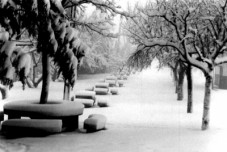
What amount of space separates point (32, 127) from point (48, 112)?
3.14ft

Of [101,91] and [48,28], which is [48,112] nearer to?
[48,28]

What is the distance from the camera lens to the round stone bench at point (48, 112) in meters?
12.0

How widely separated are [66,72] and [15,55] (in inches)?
120

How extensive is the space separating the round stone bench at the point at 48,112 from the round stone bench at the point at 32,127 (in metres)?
0.58

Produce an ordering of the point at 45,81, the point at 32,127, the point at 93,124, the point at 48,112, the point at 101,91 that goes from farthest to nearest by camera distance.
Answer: the point at 101,91, the point at 45,81, the point at 93,124, the point at 48,112, the point at 32,127

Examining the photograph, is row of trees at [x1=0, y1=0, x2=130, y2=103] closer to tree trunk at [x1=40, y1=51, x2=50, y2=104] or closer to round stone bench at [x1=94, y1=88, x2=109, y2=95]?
tree trunk at [x1=40, y1=51, x2=50, y2=104]

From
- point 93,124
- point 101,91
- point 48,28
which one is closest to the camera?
point 48,28

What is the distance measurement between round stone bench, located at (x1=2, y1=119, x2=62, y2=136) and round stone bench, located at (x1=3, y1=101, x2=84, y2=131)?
58 centimetres

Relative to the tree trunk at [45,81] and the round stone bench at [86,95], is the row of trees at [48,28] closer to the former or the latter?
the tree trunk at [45,81]

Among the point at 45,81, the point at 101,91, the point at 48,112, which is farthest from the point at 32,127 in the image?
the point at 101,91

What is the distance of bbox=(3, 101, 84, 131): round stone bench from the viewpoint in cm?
1198

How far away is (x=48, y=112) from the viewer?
11945 mm

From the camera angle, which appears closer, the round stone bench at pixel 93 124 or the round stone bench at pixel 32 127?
the round stone bench at pixel 32 127

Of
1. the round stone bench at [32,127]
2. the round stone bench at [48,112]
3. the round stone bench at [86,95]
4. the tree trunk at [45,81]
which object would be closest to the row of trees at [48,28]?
the round stone bench at [48,112]
